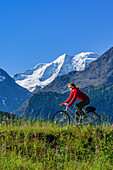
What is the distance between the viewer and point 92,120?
1070 cm

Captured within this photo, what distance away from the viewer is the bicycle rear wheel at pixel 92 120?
1062 cm

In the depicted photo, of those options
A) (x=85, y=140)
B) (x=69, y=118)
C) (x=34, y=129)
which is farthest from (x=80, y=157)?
(x=34, y=129)

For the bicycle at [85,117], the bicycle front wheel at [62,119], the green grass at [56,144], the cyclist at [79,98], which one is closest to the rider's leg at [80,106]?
the cyclist at [79,98]

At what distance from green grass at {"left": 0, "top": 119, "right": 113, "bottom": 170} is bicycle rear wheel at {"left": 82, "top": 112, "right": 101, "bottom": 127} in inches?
9.4

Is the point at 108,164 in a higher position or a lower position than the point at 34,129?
lower

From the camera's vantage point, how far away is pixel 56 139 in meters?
10.6

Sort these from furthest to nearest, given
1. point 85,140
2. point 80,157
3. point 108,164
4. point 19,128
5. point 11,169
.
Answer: point 19,128 < point 85,140 < point 80,157 < point 108,164 < point 11,169

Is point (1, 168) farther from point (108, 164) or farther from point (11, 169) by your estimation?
point (108, 164)

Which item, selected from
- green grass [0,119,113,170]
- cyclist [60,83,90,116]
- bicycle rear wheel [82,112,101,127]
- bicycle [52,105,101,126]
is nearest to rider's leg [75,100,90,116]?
cyclist [60,83,90,116]

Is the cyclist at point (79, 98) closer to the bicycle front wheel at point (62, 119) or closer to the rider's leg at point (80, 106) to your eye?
the rider's leg at point (80, 106)

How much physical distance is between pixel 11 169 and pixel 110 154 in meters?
4.15

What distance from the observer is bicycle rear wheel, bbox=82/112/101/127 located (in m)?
10.6

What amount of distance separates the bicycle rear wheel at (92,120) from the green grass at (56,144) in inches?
9.4

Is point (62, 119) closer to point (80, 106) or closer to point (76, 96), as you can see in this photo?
point (80, 106)
